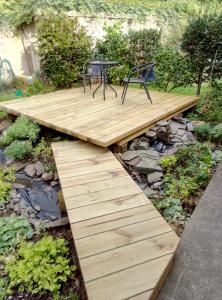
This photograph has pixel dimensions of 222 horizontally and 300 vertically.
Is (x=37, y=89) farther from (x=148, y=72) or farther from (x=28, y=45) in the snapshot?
(x=148, y=72)

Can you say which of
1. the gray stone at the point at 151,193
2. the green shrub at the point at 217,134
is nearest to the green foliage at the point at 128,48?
the green shrub at the point at 217,134

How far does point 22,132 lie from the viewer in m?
3.83

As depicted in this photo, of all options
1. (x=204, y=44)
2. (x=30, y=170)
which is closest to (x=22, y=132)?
(x=30, y=170)

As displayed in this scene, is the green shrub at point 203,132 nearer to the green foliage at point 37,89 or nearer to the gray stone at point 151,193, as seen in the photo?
the gray stone at point 151,193

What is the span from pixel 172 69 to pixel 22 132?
10.6 ft

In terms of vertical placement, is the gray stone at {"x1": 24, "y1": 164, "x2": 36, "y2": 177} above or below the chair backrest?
below

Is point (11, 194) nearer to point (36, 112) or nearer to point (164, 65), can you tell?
point (36, 112)

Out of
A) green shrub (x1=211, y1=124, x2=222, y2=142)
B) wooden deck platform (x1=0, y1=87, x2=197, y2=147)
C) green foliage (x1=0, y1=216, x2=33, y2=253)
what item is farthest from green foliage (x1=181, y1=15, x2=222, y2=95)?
green foliage (x1=0, y1=216, x2=33, y2=253)

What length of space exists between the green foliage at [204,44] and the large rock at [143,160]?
252 centimetres

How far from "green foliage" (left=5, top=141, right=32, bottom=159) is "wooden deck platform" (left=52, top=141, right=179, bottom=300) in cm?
103

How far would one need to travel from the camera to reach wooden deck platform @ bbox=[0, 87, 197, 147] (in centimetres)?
340

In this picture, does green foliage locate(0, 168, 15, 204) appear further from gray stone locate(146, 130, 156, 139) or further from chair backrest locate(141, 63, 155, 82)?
chair backrest locate(141, 63, 155, 82)

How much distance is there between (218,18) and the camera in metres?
4.58

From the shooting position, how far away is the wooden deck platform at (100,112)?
11.2 feet
